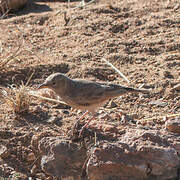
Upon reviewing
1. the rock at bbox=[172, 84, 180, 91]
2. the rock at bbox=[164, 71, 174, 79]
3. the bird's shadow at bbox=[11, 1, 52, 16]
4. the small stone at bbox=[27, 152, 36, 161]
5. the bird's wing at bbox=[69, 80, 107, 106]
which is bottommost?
the small stone at bbox=[27, 152, 36, 161]

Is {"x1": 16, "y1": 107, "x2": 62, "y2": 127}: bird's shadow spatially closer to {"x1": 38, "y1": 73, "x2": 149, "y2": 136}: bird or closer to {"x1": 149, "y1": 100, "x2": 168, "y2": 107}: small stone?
{"x1": 38, "y1": 73, "x2": 149, "y2": 136}: bird

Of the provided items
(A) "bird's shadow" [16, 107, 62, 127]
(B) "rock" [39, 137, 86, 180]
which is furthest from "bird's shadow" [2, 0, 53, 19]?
(B) "rock" [39, 137, 86, 180]

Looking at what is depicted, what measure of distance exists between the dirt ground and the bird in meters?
0.44

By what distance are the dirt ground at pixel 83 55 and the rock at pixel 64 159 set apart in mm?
354

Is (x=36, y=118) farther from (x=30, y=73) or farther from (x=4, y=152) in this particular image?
(x=30, y=73)

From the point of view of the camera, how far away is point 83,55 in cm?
789

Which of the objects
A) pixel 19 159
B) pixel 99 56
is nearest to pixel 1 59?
pixel 99 56

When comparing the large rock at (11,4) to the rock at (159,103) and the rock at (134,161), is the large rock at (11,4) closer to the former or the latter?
the rock at (159,103)

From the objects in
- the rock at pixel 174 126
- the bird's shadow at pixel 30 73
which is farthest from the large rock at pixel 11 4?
the rock at pixel 174 126

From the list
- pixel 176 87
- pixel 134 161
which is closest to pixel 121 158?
pixel 134 161

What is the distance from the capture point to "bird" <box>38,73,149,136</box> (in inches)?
205

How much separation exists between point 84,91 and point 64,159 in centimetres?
90

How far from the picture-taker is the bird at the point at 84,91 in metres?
5.21

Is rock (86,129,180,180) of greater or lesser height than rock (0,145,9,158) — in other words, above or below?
above
